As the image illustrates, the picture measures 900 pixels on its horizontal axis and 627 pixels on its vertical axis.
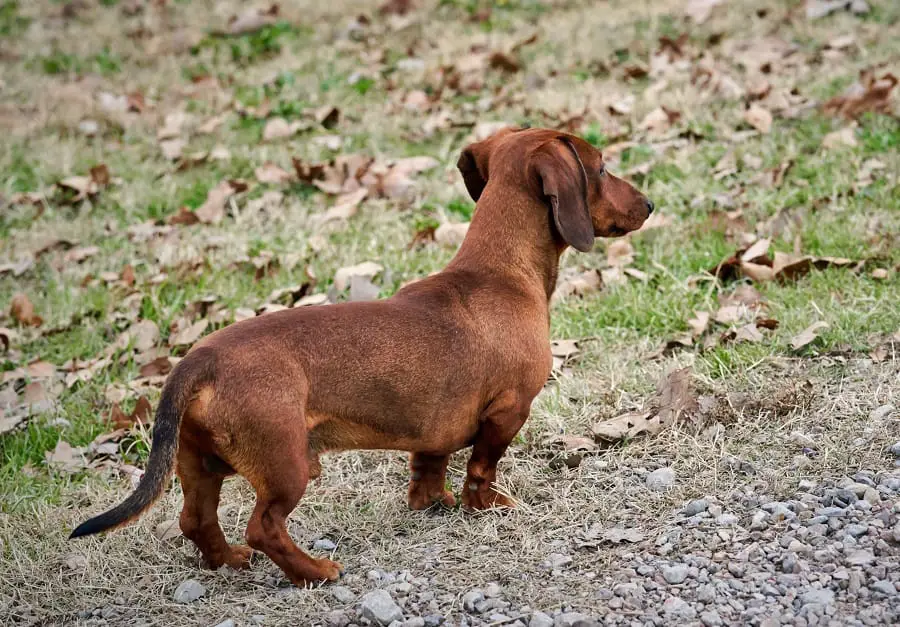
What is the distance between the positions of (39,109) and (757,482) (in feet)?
22.1

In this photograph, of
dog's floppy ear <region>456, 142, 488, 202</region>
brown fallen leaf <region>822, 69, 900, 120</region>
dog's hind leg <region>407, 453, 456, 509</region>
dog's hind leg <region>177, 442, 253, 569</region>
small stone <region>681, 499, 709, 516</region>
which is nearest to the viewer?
dog's hind leg <region>177, 442, 253, 569</region>

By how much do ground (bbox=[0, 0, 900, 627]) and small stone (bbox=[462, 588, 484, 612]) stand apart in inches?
0.6

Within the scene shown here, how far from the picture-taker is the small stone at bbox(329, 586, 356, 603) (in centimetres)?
304

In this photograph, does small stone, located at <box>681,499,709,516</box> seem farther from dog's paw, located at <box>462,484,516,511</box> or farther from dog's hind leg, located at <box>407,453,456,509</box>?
dog's hind leg, located at <box>407,453,456,509</box>

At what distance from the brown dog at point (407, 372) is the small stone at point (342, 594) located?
74 mm

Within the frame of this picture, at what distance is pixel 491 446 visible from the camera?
3430 mm

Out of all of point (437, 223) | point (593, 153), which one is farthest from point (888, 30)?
point (593, 153)

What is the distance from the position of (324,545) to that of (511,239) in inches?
46.0

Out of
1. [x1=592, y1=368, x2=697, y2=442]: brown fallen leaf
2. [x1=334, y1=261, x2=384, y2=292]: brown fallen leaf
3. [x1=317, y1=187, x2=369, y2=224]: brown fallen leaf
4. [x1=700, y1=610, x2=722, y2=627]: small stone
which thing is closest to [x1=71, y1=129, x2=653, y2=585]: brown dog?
[x1=592, y1=368, x2=697, y2=442]: brown fallen leaf

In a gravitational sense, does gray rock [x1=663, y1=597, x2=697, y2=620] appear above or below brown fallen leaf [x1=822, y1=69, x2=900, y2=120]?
below

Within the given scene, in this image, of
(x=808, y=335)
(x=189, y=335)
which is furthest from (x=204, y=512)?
(x=808, y=335)

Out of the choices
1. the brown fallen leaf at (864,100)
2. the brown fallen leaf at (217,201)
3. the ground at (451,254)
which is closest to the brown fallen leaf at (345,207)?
the ground at (451,254)

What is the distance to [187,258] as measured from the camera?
5.74 meters

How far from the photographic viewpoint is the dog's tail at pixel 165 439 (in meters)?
2.83
